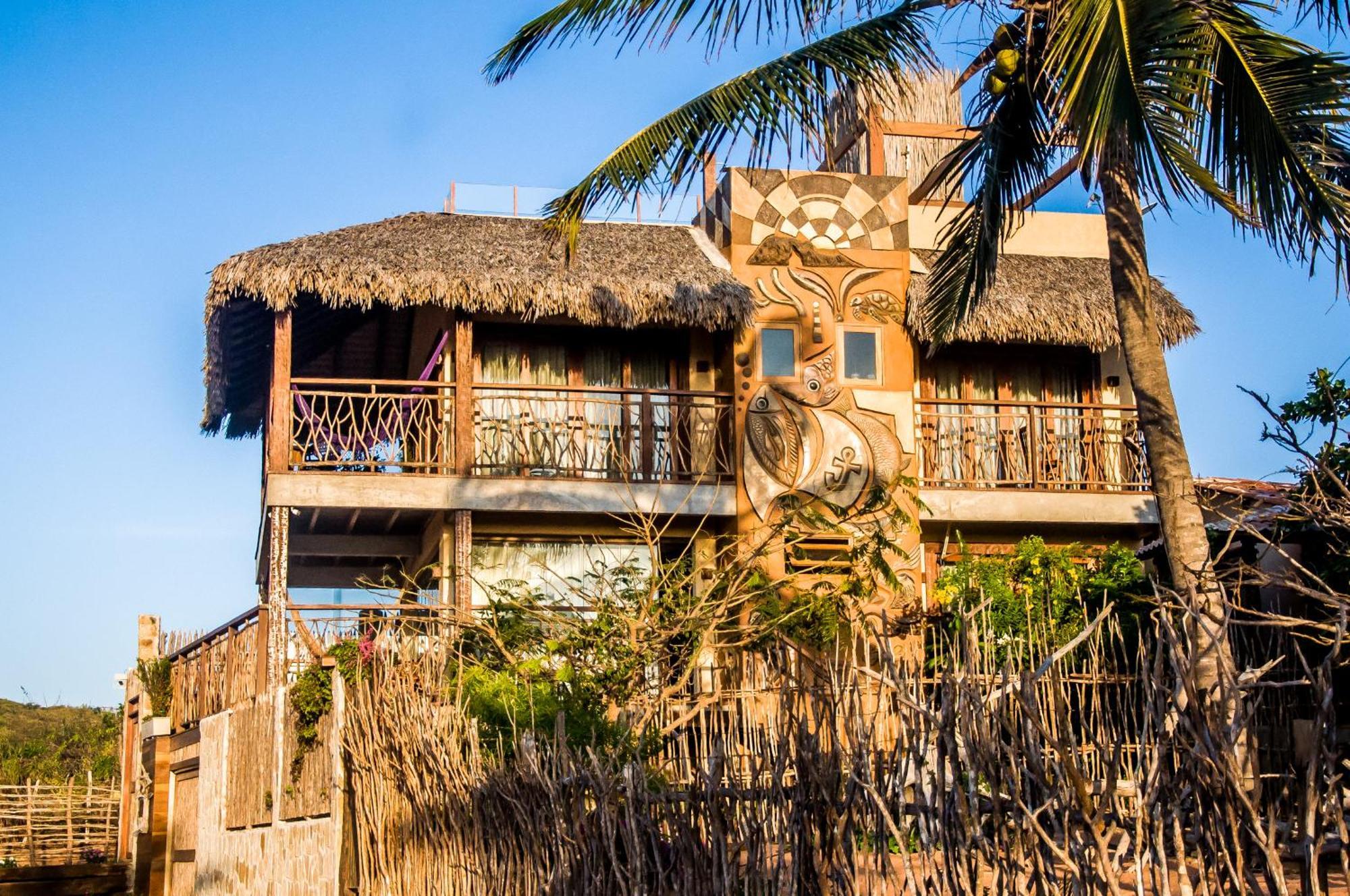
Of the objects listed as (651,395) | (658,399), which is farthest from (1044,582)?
(658,399)

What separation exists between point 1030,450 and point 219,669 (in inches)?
301

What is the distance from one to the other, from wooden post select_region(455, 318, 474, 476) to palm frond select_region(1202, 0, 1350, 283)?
7322mm

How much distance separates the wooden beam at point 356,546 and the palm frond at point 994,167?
8019 mm

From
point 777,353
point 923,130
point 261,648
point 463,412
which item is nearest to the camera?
point 261,648

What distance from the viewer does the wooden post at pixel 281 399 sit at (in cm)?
1315

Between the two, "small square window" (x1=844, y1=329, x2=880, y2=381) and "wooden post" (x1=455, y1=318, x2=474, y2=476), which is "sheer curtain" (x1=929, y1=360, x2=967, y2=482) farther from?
"wooden post" (x1=455, y1=318, x2=474, y2=476)

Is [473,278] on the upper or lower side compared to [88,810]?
upper

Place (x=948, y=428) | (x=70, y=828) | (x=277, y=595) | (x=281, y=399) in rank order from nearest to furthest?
(x=277, y=595) → (x=281, y=399) → (x=948, y=428) → (x=70, y=828)

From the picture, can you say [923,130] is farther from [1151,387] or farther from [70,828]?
[70,828]

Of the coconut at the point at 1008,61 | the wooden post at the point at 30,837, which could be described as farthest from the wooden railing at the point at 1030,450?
the wooden post at the point at 30,837

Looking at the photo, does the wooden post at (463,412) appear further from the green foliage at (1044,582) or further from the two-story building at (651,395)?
the green foliage at (1044,582)

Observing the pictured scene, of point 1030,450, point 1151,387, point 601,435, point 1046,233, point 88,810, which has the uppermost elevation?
point 1046,233

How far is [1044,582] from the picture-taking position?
12.9m

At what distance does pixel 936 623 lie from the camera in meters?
13.1
